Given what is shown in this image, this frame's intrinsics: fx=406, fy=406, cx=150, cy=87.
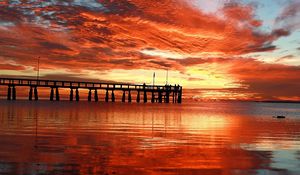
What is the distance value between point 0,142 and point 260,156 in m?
11.1

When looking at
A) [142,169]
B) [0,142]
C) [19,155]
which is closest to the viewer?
[142,169]

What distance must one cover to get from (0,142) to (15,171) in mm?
6977

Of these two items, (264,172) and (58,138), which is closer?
(264,172)

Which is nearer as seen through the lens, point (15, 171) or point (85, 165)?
point (15, 171)

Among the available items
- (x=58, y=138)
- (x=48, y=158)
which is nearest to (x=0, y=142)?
(x=58, y=138)

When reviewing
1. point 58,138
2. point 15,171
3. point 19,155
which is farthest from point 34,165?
point 58,138

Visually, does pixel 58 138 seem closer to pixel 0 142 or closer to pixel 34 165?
pixel 0 142

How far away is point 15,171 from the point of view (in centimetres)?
1145

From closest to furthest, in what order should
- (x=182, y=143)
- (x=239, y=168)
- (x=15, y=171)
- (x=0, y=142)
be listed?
(x=15, y=171) < (x=239, y=168) < (x=0, y=142) < (x=182, y=143)

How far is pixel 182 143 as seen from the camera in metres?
20.0

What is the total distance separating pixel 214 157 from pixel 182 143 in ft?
15.2

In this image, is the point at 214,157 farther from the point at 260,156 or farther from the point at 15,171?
the point at 15,171

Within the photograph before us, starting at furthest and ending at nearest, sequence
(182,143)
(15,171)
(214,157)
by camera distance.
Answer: (182,143) < (214,157) < (15,171)

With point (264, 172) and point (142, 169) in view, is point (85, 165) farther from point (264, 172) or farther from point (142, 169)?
point (264, 172)
